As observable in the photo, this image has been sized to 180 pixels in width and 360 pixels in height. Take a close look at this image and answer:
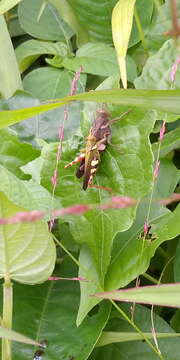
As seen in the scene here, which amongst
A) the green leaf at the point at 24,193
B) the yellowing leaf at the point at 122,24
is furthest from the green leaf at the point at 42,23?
the green leaf at the point at 24,193

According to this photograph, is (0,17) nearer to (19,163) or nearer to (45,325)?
(19,163)

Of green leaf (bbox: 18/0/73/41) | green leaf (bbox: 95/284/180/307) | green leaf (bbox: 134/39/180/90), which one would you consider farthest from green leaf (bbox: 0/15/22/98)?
green leaf (bbox: 95/284/180/307)

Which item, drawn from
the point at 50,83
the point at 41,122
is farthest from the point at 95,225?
the point at 50,83

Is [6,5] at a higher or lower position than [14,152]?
higher

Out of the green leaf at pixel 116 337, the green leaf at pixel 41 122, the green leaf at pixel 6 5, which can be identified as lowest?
the green leaf at pixel 116 337

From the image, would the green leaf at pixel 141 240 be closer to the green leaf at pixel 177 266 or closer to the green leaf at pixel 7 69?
the green leaf at pixel 177 266

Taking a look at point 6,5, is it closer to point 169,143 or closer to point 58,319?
point 169,143
